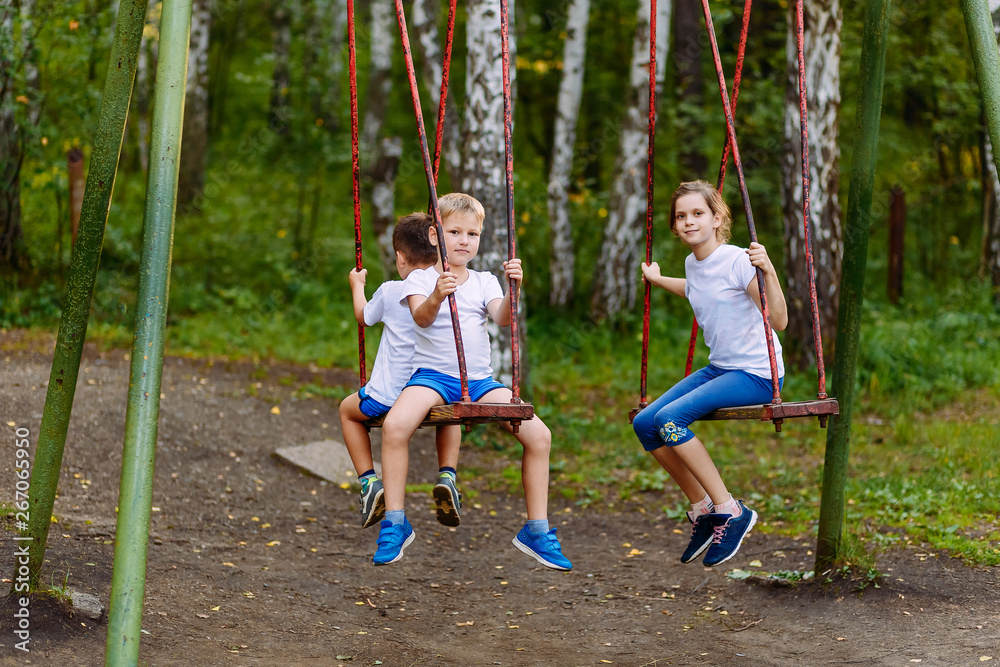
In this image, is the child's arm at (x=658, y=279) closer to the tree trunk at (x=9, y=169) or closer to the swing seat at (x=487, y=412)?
the swing seat at (x=487, y=412)

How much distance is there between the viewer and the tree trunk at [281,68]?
57.5ft

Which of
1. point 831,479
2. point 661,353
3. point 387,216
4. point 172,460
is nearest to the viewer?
point 831,479

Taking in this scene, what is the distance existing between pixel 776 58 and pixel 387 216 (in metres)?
4.86

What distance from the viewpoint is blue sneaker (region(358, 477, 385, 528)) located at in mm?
3641

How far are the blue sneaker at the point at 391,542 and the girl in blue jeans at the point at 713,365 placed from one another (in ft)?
3.15

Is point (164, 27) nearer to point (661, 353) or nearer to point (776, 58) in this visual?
point (661, 353)

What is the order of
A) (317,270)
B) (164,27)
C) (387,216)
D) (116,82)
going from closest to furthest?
1. (164,27)
2. (116,82)
3. (387,216)
4. (317,270)

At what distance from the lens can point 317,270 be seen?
12328mm

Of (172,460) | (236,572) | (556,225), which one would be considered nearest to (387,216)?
(556,225)

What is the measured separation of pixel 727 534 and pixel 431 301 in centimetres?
152

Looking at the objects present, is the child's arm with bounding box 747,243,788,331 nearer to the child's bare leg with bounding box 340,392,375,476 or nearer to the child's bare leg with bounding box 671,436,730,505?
the child's bare leg with bounding box 671,436,730,505

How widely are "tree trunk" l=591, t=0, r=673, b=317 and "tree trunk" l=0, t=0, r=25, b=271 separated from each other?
5932 millimetres

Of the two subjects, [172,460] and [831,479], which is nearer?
[831,479]

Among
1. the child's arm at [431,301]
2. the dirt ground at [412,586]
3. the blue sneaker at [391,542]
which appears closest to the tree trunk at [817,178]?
the dirt ground at [412,586]
